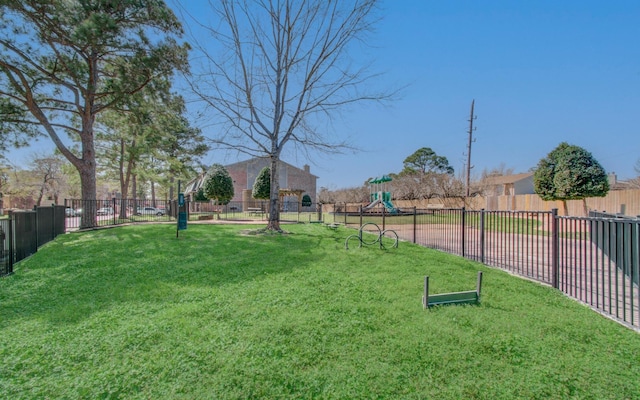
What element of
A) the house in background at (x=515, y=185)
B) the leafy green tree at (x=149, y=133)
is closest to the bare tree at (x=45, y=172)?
the leafy green tree at (x=149, y=133)

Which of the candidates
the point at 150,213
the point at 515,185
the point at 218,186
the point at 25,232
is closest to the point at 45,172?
the point at 150,213

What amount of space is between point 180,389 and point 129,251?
5.92 m

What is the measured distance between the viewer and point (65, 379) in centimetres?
227

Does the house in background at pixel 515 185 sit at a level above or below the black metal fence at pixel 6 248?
above

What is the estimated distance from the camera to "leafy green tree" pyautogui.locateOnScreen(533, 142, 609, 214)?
1138 cm

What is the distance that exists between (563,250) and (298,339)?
26.4 feet

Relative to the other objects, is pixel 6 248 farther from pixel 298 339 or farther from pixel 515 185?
pixel 515 185

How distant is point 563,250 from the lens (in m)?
7.39

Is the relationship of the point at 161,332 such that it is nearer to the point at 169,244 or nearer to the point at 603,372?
the point at 603,372

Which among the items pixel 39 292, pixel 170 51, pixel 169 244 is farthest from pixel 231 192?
pixel 39 292

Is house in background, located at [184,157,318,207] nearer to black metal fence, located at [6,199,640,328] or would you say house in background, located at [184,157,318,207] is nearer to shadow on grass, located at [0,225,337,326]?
black metal fence, located at [6,199,640,328]

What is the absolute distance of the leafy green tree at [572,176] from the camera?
11.4 meters

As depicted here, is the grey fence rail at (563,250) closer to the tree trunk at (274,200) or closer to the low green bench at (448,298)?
the low green bench at (448,298)

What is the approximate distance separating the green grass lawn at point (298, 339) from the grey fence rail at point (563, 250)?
459 mm
